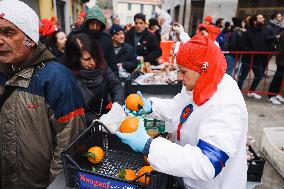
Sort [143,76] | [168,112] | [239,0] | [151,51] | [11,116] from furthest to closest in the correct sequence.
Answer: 1. [239,0]
2. [151,51]
3. [143,76]
4. [168,112]
5. [11,116]

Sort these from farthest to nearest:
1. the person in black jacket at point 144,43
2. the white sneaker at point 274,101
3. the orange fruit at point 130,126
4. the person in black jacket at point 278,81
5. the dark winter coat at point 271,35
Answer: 1. the dark winter coat at point 271,35
2. the white sneaker at point 274,101
3. the person in black jacket at point 278,81
4. the person in black jacket at point 144,43
5. the orange fruit at point 130,126

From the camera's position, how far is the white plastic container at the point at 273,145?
361cm

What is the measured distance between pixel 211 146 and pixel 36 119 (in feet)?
4.06

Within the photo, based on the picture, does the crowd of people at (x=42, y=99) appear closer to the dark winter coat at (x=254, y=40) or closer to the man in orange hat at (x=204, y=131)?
the man in orange hat at (x=204, y=131)

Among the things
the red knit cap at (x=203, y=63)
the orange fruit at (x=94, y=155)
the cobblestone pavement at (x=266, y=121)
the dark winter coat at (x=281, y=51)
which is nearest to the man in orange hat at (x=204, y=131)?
the red knit cap at (x=203, y=63)

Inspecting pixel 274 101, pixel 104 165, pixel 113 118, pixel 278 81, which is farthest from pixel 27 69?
pixel 278 81

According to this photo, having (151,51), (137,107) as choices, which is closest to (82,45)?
(137,107)

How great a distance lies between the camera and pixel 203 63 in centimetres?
151

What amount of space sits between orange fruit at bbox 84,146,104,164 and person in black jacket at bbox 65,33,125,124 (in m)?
1.04

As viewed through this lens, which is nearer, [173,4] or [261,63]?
[261,63]

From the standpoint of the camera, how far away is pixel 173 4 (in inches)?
1069

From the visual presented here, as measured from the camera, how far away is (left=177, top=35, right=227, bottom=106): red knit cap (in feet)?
4.95

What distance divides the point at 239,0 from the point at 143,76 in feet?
43.3

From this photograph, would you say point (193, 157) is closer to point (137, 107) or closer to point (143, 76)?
point (137, 107)
